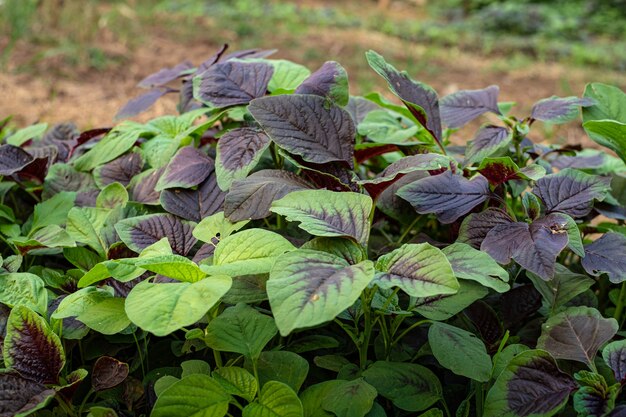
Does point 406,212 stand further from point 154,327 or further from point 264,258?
point 154,327

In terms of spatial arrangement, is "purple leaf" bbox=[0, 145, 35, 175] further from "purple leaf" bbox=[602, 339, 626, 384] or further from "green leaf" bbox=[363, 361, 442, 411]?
"purple leaf" bbox=[602, 339, 626, 384]

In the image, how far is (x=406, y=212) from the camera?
3.71 feet

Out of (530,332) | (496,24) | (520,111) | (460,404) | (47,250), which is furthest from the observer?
(496,24)

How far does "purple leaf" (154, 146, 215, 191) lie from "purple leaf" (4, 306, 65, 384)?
309 mm

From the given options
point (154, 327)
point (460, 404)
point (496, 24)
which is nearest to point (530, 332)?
point (460, 404)

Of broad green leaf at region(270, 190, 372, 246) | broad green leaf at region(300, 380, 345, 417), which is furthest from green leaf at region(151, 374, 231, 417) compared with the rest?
broad green leaf at region(270, 190, 372, 246)

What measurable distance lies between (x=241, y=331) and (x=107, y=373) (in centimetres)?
21

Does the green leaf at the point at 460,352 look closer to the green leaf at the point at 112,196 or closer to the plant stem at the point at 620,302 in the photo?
the plant stem at the point at 620,302

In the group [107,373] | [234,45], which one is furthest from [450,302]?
[234,45]

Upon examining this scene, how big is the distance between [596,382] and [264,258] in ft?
1.53

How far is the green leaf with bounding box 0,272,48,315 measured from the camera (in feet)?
3.26

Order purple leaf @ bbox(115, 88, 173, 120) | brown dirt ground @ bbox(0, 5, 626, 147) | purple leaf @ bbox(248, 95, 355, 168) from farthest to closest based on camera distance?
brown dirt ground @ bbox(0, 5, 626, 147)
purple leaf @ bbox(115, 88, 173, 120)
purple leaf @ bbox(248, 95, 355, 168)

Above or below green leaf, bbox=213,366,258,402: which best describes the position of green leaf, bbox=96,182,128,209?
above

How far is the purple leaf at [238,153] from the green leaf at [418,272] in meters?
0.30
